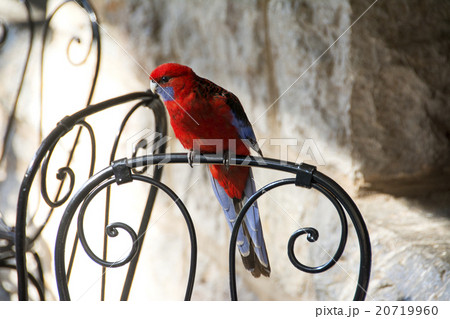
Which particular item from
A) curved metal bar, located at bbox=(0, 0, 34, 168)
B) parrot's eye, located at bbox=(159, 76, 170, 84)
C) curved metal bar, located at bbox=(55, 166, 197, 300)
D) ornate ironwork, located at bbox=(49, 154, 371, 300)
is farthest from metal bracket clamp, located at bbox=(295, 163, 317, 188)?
curved metal bar, located at bbox=(0, 0, 34, 168)

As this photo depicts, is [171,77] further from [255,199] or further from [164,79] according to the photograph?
[255,199]

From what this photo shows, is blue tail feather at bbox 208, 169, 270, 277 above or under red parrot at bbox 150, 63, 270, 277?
under

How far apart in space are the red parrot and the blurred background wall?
0.17 metres

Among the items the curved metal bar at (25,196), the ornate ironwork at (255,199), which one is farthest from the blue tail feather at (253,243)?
the curved metal bar at (25,196)

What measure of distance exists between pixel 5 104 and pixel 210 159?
61cm

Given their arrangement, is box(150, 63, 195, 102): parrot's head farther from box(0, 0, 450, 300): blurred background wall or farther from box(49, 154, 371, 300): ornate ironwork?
box(0, 0, 450, 300): blurred background wall

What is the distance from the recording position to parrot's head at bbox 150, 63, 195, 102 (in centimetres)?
62

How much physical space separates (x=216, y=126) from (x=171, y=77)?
97 mm

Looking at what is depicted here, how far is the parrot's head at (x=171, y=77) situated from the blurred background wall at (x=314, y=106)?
0.23 m

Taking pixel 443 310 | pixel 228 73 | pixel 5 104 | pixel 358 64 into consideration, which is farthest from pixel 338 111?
pixel 5 104

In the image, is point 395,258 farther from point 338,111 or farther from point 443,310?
point 338,111

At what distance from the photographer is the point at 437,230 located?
71 cm

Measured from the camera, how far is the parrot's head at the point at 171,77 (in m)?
0.62

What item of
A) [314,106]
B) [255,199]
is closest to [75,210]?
[255,199]
